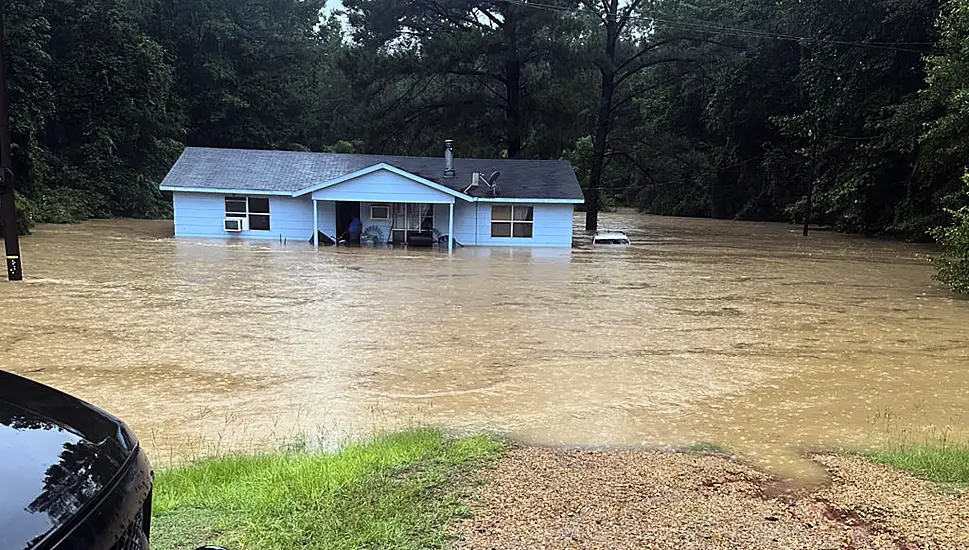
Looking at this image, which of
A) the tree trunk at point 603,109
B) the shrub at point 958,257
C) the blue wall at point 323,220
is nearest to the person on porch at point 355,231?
the blue wall at point 323,220

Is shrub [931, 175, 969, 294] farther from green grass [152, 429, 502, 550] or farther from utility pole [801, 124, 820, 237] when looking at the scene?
utility pole [801, 124, 820, 237]

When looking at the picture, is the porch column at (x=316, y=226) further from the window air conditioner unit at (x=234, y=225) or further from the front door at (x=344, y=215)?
the window air conditioner unit at (x=234, y=225)

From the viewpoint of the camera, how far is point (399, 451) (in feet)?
15.1

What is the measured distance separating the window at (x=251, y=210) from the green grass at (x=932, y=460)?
22799 millimetres

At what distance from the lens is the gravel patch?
3.26m

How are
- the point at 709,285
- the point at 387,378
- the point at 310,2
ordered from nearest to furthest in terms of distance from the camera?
the point at 387,378 < the point at 709,285 < the point at 310,2

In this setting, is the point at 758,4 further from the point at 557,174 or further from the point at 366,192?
the point at 366,192

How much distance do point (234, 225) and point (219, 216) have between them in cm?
68

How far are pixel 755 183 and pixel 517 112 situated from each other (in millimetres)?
20091

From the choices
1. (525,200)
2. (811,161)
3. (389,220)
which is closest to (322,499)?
(525,200)

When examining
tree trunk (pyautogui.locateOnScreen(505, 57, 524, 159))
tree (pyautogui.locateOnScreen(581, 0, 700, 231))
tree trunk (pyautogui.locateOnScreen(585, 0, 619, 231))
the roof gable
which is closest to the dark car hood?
the roof gable

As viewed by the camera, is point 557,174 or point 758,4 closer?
point 557,174

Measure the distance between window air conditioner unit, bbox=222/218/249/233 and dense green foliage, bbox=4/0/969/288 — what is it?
7.98 metres

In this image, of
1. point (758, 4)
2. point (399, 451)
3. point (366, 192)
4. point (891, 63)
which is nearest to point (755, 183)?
point (758, 4)
